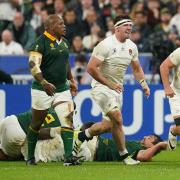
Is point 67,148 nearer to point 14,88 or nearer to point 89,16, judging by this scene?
point 14,88

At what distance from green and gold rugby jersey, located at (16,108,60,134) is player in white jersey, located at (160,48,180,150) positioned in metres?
1.79

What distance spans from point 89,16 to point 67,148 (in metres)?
10.2

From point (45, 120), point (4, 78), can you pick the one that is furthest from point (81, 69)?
point (45, 120)

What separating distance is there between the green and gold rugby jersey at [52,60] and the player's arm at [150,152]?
1.62 meters

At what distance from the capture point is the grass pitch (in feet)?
40.2

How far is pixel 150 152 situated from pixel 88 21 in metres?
9.67

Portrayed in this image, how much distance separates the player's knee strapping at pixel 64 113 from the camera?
13.8 m

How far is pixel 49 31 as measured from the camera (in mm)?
13945

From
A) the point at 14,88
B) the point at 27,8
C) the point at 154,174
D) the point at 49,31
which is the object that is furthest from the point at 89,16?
the point at 154,174

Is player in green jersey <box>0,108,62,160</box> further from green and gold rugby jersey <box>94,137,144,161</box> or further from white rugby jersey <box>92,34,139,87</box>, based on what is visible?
white rugby jersey <box>92,34,139,87</box>

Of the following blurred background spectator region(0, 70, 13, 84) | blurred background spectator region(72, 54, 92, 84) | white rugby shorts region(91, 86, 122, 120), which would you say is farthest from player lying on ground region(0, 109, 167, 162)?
blurred background spectator region(72, 54, 92, 84)

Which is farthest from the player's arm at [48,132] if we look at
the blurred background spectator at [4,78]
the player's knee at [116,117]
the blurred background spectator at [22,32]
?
the blurred background spectator at [22,32]

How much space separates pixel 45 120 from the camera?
1487 cm

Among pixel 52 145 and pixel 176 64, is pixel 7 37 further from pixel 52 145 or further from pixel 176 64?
pixel 176 64
